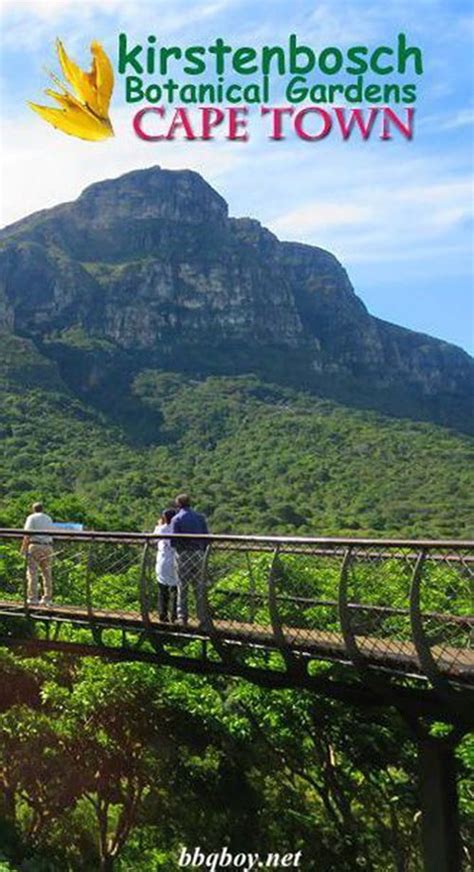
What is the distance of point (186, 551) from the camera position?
9422 millimetres

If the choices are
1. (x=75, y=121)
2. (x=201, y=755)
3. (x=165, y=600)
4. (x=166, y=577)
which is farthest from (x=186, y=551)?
(x=201, y=755)

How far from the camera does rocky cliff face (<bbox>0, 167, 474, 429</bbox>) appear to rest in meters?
107

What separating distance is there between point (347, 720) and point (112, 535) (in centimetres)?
554

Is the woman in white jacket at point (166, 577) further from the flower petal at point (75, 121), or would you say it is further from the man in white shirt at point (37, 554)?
the flower petal at point (75, 121)

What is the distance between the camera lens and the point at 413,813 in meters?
15.5

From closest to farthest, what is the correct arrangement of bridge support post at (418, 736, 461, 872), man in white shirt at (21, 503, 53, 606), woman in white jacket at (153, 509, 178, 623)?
bridge support post at (418, 736, 461, 872) → woman in white jacket at (153, 509, 178, 623) → man in white shirt at (21, 503, 53, 606)

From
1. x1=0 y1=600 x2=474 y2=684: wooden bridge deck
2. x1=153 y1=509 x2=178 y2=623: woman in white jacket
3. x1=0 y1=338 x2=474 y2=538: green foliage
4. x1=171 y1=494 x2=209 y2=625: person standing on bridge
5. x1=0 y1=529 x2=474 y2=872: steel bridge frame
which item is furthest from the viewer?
x1=0 y1=338 x2=474 y2=538: green foliage

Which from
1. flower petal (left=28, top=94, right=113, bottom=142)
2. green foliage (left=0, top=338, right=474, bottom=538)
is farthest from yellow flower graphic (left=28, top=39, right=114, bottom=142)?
green foliage (left=0, top=338, right=474, bottom=538)

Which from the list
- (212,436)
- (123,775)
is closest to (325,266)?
(212,436)

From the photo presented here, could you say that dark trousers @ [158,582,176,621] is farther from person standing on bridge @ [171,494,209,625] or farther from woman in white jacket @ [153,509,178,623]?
person standing on bridge @ [171,494,209,625]

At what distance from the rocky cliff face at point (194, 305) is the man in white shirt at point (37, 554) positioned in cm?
8251

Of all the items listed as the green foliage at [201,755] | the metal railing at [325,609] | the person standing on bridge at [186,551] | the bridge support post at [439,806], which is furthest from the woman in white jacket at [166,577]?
the bridge support post at [439,806]

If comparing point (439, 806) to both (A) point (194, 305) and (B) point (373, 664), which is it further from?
(A) point (194, 305)

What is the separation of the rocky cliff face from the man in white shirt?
8251 centimetres
